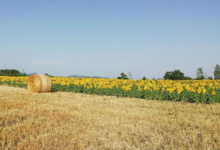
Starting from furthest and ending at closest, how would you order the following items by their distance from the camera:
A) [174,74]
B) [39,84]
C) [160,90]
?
[174,74] → [39,84] → [160,90]

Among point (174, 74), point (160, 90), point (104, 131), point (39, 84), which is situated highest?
point (174, 74)

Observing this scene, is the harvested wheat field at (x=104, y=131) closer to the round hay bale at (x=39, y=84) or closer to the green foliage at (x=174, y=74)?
the round hay bale at (x=39, y=84)

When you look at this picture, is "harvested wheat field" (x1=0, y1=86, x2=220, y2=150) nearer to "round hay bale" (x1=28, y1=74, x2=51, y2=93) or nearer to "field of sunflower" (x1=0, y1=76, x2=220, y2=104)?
"field of sunflower" (x1=0, y1=76, x2=220, y2=104)

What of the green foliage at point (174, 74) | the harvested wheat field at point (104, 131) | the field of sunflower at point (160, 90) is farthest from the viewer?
the green foliage at point (174, 74)

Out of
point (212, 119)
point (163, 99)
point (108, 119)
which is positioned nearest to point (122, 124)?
point (108, 119)

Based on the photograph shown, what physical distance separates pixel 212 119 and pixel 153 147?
12.0ft

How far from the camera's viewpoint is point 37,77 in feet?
53.9

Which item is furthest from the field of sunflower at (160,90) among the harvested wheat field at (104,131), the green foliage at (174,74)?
the green foliage at (174,74)

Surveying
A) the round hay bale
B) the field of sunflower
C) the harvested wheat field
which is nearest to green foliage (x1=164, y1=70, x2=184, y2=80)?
the field of sunflower

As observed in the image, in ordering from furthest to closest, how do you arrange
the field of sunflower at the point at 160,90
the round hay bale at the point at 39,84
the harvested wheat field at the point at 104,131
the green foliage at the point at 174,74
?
the green foliage at the point at 174,74, the round hay bale at the point at 39,84, the field of sunflower at the point at 160,90, the harvested wheat field at the point at 104,131

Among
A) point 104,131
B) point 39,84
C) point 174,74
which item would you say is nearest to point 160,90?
point 39,84

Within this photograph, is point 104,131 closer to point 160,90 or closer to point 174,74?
point 160,90

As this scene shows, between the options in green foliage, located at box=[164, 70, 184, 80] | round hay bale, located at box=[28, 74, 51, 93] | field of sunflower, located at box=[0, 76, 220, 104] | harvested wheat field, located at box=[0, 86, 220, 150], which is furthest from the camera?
green foliage, located at box=[164, 70, 184, 80]

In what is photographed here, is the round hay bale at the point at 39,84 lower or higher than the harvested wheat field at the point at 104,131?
higher
